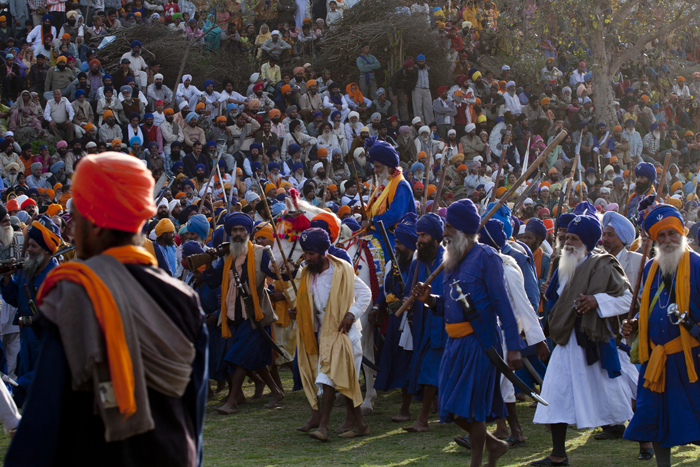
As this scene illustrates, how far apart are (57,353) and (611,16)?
23.3 m

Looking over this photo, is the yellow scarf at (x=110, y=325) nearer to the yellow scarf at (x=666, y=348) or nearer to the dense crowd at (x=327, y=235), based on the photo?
the dense crowd at (x=327, y=235)

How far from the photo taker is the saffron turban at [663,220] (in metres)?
5.89

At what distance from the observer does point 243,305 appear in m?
8.48

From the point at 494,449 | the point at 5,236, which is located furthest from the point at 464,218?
the point at 5,236

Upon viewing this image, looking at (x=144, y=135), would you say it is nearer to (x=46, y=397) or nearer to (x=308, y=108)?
(x=308, y=108)

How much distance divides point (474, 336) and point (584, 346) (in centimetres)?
118

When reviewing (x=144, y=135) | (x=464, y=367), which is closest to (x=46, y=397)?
(x=464, y=367)

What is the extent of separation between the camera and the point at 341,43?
22.5 m

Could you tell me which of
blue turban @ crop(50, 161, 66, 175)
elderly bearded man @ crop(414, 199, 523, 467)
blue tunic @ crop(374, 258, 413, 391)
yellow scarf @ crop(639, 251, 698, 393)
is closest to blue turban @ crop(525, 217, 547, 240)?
blue tunic @ crop(374, 258, 413, 391)

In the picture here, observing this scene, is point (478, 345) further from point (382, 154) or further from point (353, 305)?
point (382, 154)

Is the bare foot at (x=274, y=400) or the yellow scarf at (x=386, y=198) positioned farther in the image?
the yellow scarf at (x=386, y=198)

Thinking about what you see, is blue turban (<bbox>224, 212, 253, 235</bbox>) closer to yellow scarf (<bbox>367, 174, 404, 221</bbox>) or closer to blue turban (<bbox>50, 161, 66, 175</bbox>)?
yellow scarf (<bbox>367, 174, 404, 221</bbox>)

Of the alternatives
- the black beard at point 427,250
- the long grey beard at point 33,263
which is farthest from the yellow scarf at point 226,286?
the long grey beard at point 33,263

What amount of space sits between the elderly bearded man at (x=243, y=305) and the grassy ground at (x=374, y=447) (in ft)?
1.66
